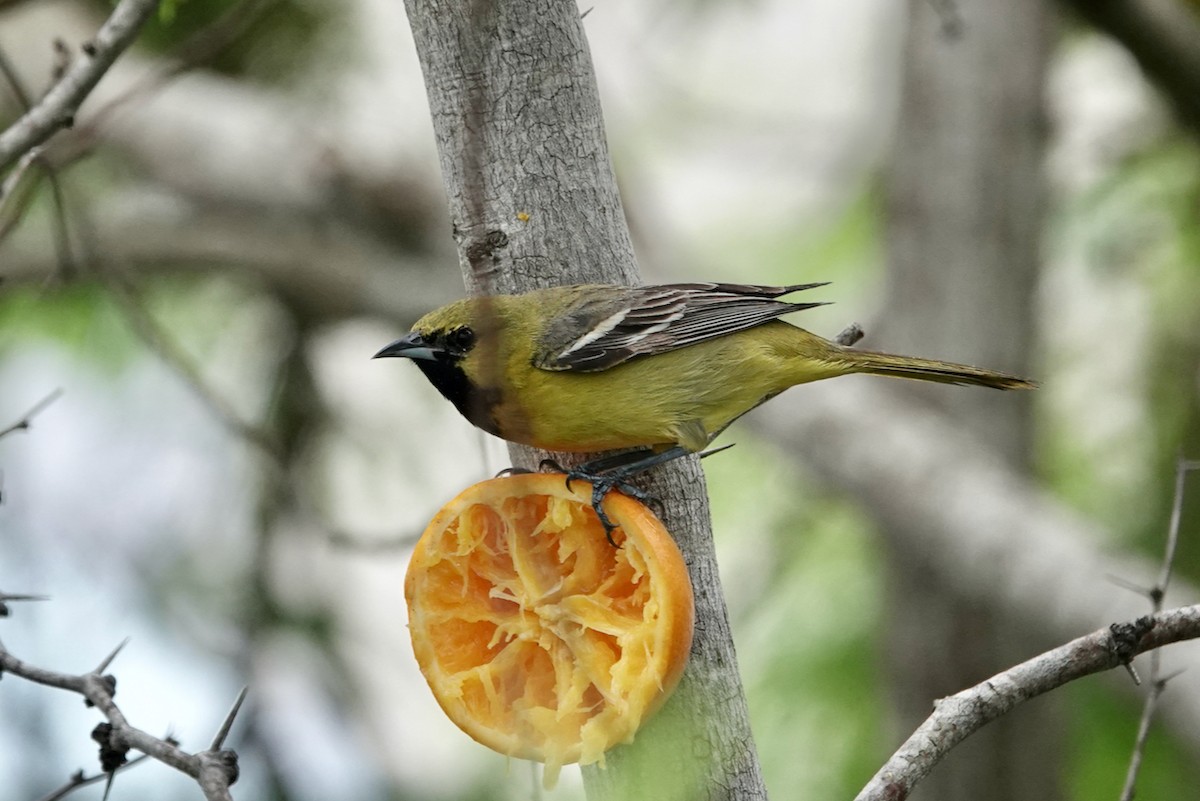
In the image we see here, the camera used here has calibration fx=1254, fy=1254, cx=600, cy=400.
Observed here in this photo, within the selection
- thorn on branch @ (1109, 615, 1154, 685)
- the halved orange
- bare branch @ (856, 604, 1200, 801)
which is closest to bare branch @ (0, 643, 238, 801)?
the halved orange

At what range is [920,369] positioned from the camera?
3.97 metres

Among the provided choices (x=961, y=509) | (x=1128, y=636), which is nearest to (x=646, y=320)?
(x=1128, y=636)

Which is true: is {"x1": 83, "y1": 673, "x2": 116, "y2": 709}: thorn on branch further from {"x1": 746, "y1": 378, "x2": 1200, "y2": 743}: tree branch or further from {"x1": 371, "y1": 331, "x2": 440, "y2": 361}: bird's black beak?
{"x1": 746, "y1": 378, "x2": 1200, "y2": 743}: tree branch

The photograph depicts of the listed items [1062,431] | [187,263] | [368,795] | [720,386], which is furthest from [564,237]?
[1062,431]

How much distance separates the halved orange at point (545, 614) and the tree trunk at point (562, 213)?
0.50 ft

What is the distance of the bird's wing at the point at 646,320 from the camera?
137 inches

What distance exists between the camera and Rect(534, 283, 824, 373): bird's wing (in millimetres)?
3473

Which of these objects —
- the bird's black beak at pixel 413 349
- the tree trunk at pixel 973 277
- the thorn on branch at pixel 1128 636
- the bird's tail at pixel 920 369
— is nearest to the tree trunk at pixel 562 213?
the bird's black beak at pixel 413 349

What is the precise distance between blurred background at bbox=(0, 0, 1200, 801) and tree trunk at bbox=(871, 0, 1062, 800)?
0.7 inches

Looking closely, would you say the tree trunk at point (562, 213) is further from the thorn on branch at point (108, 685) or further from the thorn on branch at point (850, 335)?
the thorn on branch at point (108, 685)

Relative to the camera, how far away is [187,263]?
778 cm

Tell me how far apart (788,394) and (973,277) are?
4.37 feet

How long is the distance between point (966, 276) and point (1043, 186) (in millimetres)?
672

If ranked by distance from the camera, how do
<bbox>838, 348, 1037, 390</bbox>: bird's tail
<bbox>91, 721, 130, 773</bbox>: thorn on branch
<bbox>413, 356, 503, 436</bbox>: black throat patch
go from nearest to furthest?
<bbox>91, 721, 130, 773</bbox>: thorn on branch < <bbox>413, 356, 503, 436</bbox>: black throat patch < <bbox>838, 348, 1037, 390</bbox>: bird's tail
